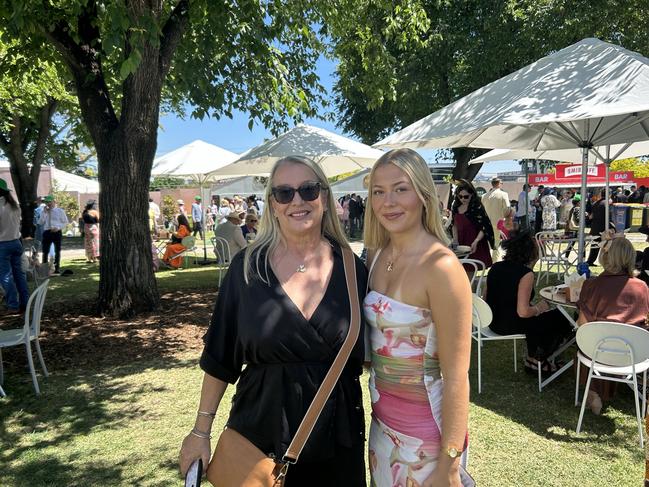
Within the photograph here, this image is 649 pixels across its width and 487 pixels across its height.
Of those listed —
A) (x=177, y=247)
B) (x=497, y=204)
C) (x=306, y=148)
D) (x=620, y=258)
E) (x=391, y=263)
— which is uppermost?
(x=306, y=148)

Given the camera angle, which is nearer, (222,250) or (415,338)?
(415,338)

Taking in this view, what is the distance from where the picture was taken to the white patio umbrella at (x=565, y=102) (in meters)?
4.02

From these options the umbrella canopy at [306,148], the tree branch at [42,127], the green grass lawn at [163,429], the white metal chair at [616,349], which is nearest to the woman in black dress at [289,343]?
the green grass lawn at [163,429]

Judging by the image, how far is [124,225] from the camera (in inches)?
251

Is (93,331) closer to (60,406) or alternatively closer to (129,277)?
(129,277)

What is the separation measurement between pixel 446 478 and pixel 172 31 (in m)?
6.44

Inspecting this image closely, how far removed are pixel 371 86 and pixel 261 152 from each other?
2.42 m

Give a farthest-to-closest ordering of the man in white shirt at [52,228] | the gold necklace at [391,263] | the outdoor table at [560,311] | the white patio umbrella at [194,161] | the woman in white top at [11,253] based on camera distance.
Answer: the man in white shirt at [52,228] < the white patio umbrella at [194,161] < the woman in white top at [11,253] < the outdoor table at [560,311] < the gold necklace at [391,263]

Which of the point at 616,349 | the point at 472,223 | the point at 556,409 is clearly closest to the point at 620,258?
the point at 616,349

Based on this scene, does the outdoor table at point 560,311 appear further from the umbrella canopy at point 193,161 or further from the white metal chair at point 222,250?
the umbrella canopy at point 193,161

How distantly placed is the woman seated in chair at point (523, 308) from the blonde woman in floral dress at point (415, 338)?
3135 millimetres

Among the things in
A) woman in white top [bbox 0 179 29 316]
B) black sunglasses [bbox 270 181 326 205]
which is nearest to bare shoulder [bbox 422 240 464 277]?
black sunglasses [bbox 270 181 326 205]

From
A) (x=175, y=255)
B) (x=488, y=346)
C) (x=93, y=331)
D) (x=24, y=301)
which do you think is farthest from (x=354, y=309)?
(x=175, y=255)

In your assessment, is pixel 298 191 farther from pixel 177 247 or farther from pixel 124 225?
pixel 177 247
